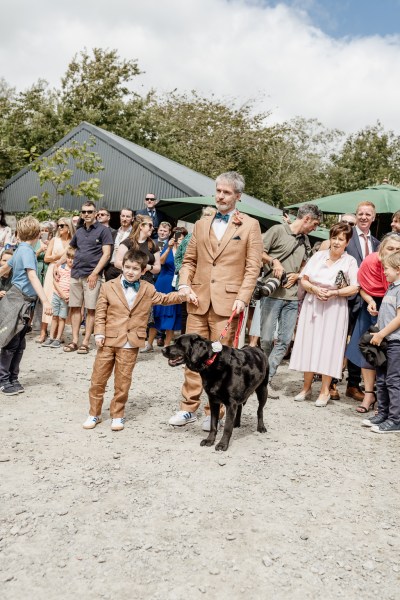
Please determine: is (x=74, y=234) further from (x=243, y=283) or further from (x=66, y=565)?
(x=66, y=565)

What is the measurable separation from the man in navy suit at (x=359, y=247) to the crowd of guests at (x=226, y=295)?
0.01m

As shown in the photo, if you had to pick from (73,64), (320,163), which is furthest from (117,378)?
(320,163)

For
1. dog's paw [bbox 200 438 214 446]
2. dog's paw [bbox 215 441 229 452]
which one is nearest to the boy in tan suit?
dog's paw [bbox 200 438 214 446]

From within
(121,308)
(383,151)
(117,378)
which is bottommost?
(117,378)

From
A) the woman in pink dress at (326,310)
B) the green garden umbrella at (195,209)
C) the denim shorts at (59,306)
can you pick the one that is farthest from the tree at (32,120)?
the woman in pink dress at (326,310)

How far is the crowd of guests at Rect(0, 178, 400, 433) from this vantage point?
4762mm

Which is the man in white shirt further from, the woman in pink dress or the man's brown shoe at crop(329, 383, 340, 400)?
the man's brown shoe at crop(329, 383, 340, 400)

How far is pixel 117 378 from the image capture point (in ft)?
15.7

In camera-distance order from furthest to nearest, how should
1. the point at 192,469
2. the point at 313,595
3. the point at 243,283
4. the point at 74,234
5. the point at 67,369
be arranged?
the point at 74,234 → the point at 67,369 → the point at 243,283 → the point at 192,469 → the point at 313,595

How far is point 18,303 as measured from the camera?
5.66m

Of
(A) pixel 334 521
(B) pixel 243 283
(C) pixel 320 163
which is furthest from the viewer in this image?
(C) pixel 320 163

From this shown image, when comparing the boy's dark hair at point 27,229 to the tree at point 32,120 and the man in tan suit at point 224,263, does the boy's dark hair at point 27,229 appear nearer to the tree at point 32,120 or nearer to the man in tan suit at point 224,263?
the man in tan suit at point 224,263

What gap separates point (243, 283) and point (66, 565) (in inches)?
110

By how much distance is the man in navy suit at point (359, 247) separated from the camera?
6.41 m
